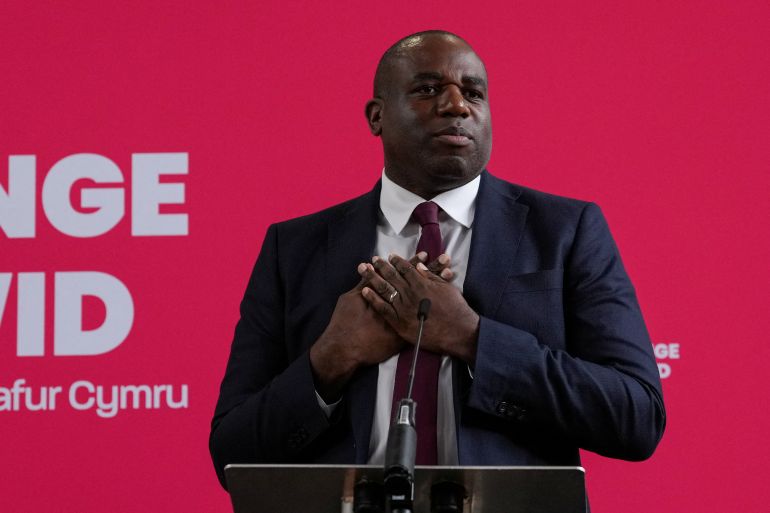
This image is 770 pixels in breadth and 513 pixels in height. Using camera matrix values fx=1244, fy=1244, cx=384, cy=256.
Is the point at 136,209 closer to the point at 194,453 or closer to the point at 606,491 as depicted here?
the point at 194,453

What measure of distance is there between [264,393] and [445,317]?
38 centimetres

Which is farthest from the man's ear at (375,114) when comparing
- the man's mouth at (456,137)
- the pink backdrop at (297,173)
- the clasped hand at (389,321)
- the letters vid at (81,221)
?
the letters vid at (81,221)

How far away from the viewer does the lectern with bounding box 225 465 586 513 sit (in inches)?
68.5

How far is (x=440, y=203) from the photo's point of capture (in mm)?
2473

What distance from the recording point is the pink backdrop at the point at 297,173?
3.24 meters

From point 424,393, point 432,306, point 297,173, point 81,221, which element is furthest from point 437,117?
point 81,221

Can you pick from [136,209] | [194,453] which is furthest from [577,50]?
[194,453]

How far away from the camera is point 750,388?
320 centimetres

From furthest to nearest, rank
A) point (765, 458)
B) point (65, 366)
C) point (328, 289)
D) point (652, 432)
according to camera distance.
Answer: point (65, 366) < point (765, 458) < point (328, 289) < point (652, 432)

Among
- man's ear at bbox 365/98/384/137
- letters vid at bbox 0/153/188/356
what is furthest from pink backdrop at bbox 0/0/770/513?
man's ear at bbox 365/98/384/137

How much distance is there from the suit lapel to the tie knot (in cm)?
10

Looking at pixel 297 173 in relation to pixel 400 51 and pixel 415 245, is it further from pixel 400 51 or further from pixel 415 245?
pixel 415 245

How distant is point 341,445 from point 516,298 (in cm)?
42

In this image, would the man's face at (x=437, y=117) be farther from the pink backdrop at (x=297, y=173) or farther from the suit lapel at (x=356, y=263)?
the pink backdrop at (x=297, y=173)
